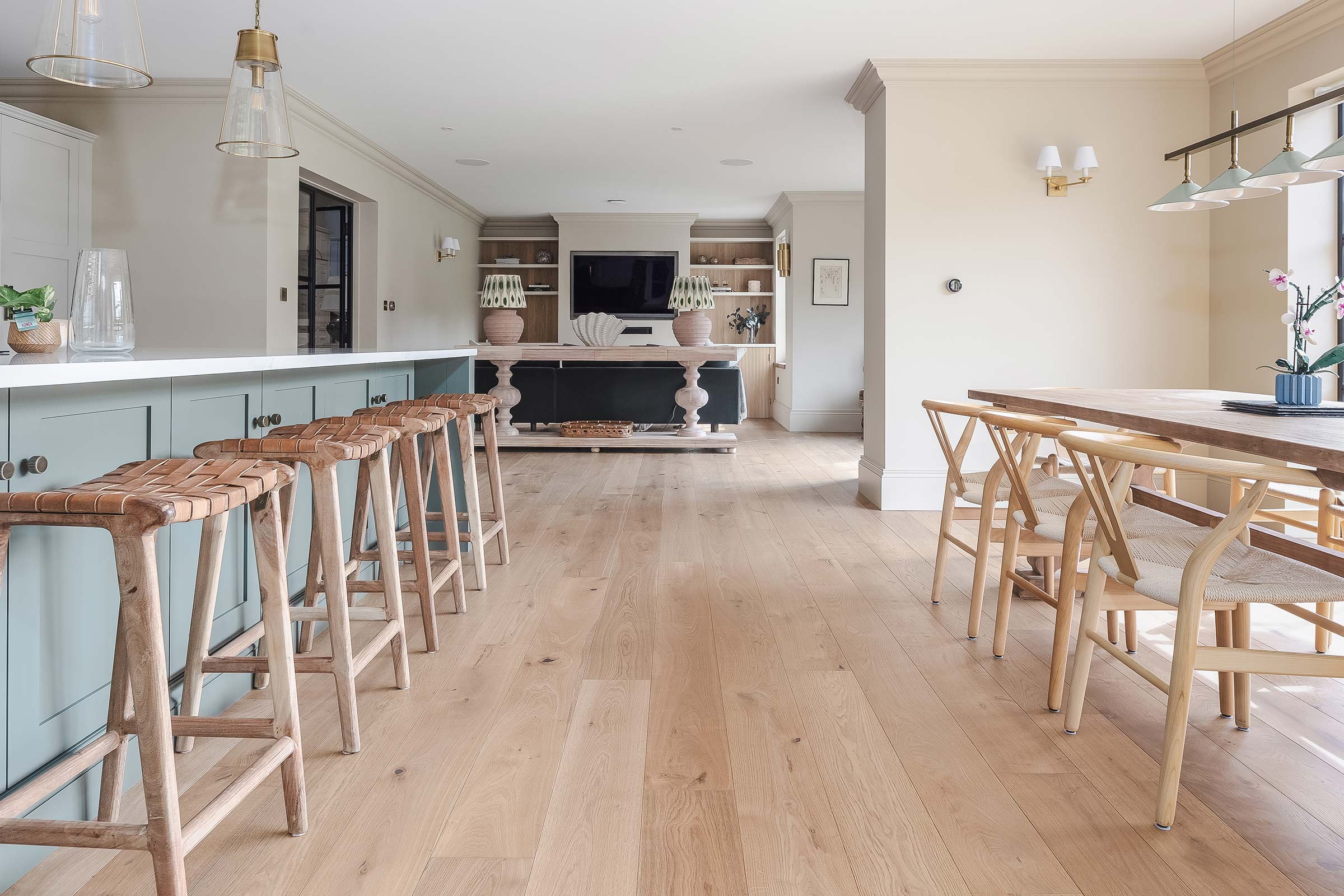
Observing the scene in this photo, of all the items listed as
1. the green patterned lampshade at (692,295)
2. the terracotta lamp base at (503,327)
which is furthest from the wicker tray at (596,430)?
the green patterned lampshade at (692,295)

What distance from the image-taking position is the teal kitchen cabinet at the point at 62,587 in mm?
1339

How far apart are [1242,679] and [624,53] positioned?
158 inches

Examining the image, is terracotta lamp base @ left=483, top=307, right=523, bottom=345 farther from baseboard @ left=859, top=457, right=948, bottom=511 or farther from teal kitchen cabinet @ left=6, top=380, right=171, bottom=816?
teal kitchen cabinet @ left=6, top=380, right=171, bottom=816

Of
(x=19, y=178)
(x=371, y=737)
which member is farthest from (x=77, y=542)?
(x=19, y=178)

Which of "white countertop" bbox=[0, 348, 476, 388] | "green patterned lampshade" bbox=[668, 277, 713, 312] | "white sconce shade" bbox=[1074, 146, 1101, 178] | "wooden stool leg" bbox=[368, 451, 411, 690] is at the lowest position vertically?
"wooden stool leg" bbox=[368, 451, 411, 690]

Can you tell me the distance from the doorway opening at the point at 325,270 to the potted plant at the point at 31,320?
4.85m

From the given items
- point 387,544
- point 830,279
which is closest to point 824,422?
point 830,279

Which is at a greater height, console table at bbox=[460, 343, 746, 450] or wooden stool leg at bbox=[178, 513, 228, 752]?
console table at bbox=[460, 343, 746, 450]

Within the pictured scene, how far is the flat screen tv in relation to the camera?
399 inches

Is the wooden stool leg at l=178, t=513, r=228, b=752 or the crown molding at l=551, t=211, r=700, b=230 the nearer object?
the wooden stool leg at l=178, t=513, r=228, b=752

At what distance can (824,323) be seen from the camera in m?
8.78

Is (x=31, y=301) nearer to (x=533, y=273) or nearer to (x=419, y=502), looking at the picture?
(x=419, y=502)

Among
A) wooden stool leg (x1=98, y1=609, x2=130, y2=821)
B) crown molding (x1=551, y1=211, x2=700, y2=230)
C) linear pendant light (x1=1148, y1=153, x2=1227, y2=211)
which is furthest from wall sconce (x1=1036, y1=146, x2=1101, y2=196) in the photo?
crown molding (x1=551, y1=211, x2=700, y2=230)

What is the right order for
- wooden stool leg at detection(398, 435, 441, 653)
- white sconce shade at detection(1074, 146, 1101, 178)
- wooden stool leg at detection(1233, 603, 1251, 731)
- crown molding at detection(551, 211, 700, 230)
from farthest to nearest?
1. crown molding at detection(551, 211, 700, 230)
2. white sconce shade at detection(1074, 146, 1101, 178)
3. wooden stool leg at detection(398, 435, 441, 653)
4. wooden stool leg at detection(1233, 603, 1251, 731)
